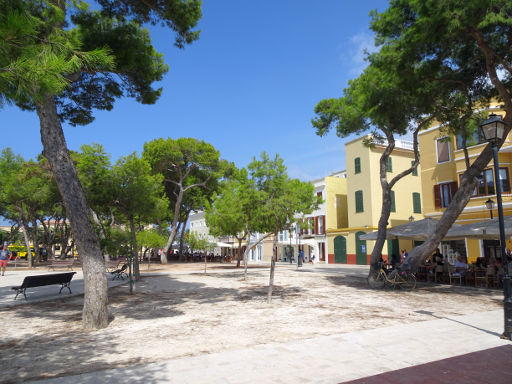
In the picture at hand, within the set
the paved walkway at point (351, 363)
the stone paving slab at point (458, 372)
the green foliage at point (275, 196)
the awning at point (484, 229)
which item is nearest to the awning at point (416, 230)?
the awning at point (484, 229)

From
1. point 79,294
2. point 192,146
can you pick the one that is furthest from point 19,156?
point 79,294

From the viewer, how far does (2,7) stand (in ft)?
11.6

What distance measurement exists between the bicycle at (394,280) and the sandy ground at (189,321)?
72cm

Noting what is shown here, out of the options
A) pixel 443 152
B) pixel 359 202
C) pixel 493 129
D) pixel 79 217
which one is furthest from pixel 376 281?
pixel 359 202

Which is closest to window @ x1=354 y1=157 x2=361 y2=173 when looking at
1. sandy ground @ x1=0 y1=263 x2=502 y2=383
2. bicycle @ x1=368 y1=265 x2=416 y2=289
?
bicycle @ x1=368 y1=265 x2=416 y2=289

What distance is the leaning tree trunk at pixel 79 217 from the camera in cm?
705

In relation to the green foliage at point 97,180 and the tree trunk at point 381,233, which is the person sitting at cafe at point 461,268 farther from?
the green foliage at point 97,180

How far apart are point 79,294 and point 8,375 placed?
796 centimetres

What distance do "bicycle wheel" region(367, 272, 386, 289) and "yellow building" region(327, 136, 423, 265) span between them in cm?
1660

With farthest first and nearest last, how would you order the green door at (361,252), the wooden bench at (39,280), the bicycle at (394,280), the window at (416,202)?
the window at (416,202) → the green door at (361,252) → the bicycle at (394,280) → the wooden bench at (39,280)

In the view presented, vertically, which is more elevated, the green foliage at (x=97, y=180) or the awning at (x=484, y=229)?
the green foliage at (x=97, y=180)

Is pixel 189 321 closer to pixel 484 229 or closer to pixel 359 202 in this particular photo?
pixel 484 229

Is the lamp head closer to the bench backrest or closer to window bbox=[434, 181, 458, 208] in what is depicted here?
the bench backrest

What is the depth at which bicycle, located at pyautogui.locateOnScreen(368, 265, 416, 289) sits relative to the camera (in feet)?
42.4
